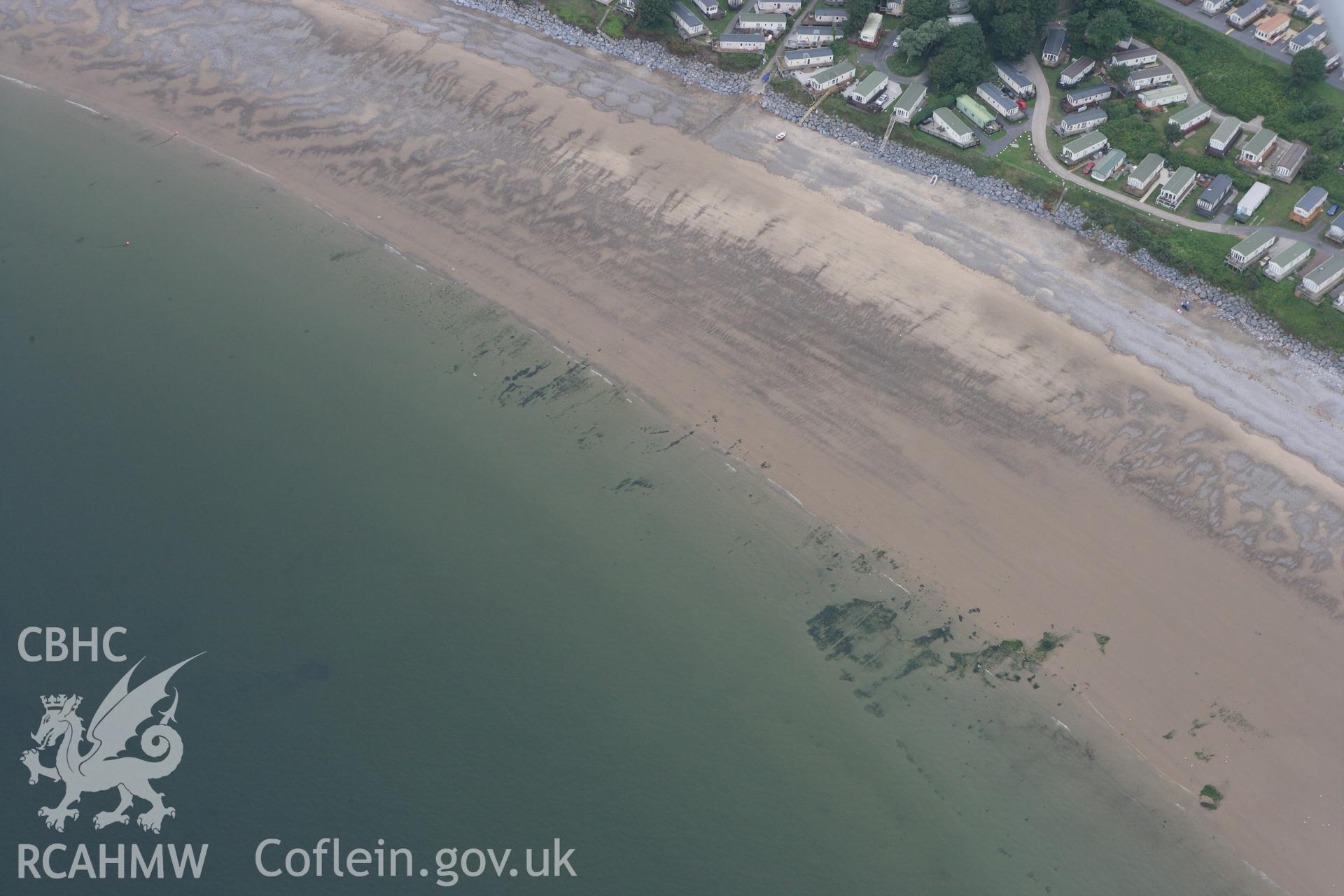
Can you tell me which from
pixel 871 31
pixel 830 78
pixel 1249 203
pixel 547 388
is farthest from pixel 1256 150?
pixel 547 388

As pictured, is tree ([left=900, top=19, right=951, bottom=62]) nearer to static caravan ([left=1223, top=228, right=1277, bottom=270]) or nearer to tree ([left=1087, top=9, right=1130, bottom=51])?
tree ([left=1087, top=9, right=1130, bottom=51])

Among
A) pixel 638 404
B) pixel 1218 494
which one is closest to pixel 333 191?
pixel 638 404

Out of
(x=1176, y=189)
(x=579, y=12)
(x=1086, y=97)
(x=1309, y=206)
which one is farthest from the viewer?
(x=579, y=12)

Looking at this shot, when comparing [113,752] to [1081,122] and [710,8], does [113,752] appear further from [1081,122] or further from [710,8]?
[1081,122]

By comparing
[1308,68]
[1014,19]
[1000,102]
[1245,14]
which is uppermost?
[1245,14]

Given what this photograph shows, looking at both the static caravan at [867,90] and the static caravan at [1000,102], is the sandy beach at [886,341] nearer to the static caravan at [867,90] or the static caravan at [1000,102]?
the static caravan at [867,90]

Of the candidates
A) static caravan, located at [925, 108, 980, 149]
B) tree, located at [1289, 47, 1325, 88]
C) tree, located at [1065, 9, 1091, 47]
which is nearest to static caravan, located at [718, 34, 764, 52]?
static caravan, located at [925, 108, 980, 149]
